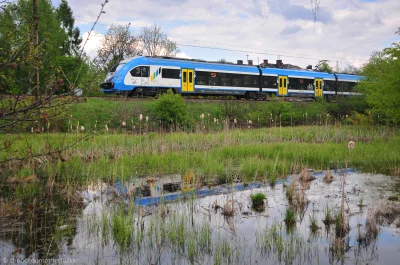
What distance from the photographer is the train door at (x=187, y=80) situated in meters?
25.8

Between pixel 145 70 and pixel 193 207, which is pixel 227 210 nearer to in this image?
pixel 193 207

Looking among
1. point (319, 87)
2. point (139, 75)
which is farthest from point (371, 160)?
point (319, 87)

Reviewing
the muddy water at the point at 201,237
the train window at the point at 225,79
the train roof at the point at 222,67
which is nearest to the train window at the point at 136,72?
the train roof at the point at 222,67

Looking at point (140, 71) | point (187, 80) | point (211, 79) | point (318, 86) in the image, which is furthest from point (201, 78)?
point (318, 86)

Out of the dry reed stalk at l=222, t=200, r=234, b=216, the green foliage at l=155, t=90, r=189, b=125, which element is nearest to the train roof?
the green foliage at l=155, t=90, r=189, b=125

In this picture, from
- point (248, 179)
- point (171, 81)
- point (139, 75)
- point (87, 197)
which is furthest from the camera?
point (171, 81)

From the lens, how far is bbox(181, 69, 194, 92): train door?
84.6 ft

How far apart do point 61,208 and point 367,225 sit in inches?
178

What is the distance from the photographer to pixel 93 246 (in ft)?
17.4

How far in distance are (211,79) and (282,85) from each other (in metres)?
7.18

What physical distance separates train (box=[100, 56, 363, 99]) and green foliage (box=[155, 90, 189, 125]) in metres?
3.97

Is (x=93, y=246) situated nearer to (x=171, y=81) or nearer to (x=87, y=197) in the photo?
(x=87, y=197)

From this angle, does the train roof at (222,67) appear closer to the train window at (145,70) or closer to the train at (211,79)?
the train at (211,79)

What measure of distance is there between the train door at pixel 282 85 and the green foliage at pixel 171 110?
46.3 ft
